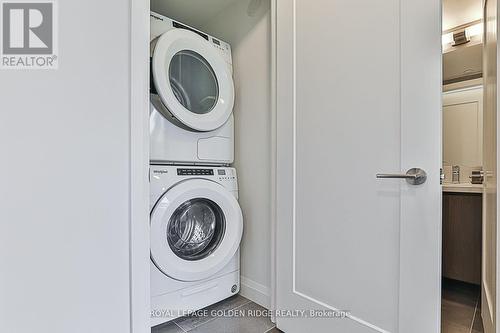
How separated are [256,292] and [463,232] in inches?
59.9

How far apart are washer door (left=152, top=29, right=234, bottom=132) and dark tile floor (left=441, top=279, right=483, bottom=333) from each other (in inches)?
69.7

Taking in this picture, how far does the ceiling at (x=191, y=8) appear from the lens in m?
1.81

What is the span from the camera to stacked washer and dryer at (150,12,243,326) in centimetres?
135

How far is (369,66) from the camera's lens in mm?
1015

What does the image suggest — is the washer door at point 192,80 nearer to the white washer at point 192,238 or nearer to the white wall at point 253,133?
the white wall at point 253,133

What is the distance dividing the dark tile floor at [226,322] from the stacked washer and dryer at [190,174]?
7cm

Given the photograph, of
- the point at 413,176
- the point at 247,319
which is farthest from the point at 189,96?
the point at 247,319

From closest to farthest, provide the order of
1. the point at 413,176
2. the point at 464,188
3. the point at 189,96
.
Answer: the point at 413,176, the point at 189,96, the point at 464,188

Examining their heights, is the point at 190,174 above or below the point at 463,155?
below

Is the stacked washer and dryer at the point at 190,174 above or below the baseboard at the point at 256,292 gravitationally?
above

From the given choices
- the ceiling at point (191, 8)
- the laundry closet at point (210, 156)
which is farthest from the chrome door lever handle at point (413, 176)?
the ceiling at point (191, 8)

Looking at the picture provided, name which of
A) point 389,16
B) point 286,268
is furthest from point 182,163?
point 389,16

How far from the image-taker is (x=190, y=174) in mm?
1496

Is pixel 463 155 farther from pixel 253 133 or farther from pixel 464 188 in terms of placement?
pixel 253 133
